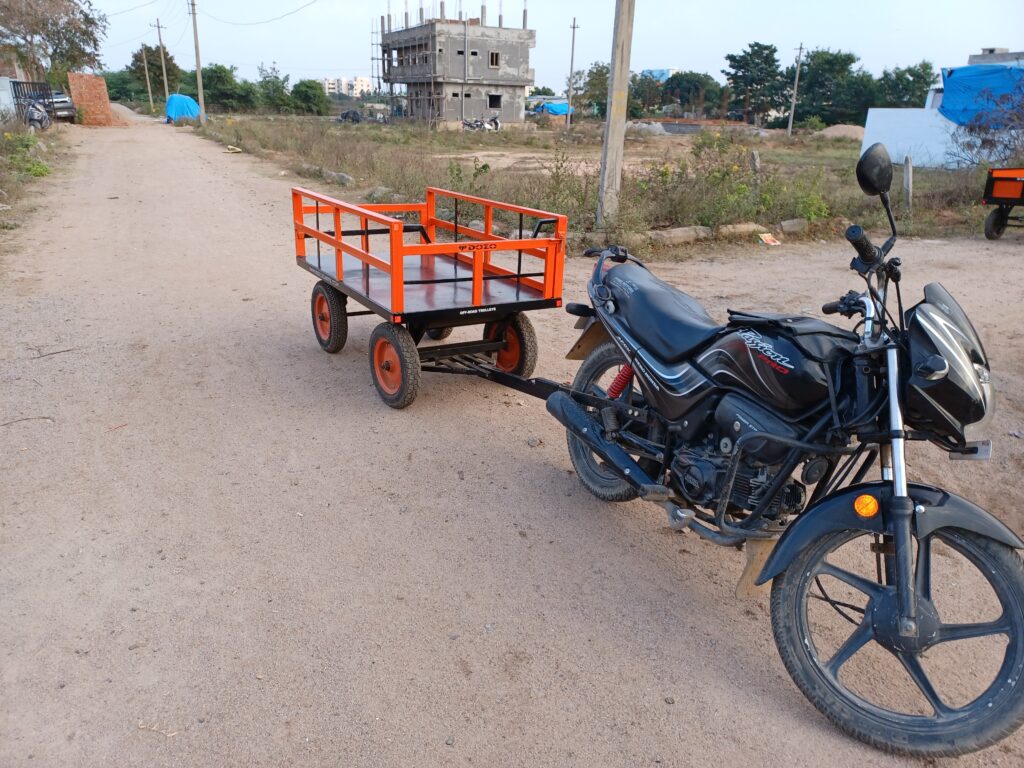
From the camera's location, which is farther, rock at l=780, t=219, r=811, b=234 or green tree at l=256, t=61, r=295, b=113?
green tree at l=256, t=61, r=295, b=113

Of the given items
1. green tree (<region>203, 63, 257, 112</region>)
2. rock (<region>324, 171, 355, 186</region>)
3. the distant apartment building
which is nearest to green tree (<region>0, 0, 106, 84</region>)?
green tree (<region>203, 63, 257, 112</region>)

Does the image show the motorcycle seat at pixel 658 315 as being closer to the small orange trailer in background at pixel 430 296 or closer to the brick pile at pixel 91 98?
the small orange trailer in background at pixel 430 296

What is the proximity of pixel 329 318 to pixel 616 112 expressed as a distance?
6.09 m

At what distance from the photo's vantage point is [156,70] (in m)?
64.9

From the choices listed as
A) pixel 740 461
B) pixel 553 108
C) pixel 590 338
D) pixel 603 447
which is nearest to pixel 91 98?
pixel 590 338

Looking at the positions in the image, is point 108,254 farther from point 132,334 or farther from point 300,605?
point 300,605

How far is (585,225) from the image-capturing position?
10.6 meters

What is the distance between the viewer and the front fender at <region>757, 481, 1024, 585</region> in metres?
2.33

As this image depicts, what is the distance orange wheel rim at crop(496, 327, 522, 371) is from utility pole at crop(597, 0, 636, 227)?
17.4 ft

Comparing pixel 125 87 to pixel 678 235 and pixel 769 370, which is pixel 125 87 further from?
pixel 769 370

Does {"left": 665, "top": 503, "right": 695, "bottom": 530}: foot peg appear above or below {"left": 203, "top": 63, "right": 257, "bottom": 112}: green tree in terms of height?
below

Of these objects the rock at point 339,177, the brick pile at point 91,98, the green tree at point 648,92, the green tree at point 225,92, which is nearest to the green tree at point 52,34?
the brick pile at point 91,98

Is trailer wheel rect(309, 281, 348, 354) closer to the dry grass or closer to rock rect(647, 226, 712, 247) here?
the dry grass

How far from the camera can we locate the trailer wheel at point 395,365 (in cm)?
476
